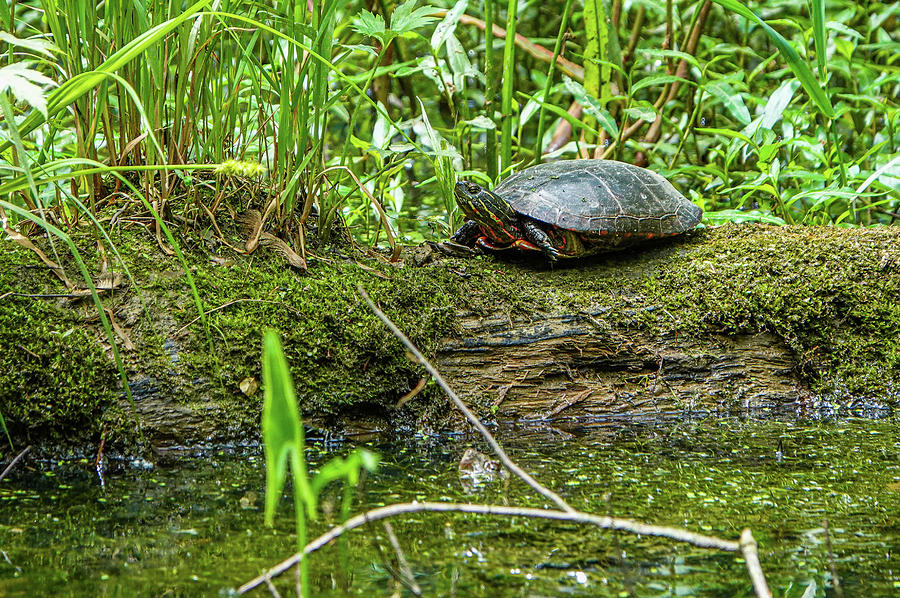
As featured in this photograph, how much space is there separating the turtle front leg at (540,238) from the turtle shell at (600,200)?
36 mm

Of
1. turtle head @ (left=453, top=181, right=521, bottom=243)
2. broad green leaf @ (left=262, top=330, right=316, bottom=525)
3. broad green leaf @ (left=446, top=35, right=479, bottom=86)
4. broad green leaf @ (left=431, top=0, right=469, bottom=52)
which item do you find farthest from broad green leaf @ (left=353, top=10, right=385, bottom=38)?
broad green leaf @ (left=262, top=330, right=316, bottom=525)

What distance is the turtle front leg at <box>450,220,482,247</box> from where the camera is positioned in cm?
285

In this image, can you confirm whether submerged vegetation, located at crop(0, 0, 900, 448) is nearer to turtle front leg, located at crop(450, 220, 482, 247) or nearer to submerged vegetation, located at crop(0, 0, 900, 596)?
submerged vegetation, located at crop(0, 0, 900, 596)

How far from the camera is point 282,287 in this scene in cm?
239

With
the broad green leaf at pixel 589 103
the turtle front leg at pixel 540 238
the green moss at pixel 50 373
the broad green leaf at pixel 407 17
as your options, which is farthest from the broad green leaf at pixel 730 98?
the green moss at pixel 50 373

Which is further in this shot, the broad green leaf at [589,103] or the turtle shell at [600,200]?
the broad green leaf at [589,103]

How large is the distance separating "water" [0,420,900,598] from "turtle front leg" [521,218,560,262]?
0.71 metres

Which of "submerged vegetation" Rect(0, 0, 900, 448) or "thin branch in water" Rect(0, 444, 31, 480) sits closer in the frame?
"thin branch in water" Rect(0, 444, 31, 480)

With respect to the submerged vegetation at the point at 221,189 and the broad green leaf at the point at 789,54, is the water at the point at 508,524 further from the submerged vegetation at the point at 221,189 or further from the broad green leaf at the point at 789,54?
the broad green leaf at the point at 789,54

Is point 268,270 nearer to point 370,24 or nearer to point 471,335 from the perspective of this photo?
point 471,335

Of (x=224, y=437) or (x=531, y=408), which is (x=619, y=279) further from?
(x=224, y=437)

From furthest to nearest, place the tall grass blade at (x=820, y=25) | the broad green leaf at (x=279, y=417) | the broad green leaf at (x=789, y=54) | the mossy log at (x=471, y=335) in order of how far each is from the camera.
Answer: the mossy log at (x=471, y=335)
the broad green leaf at (x=789, y=54)
the tall grass blade at (x=820, y=25)
the broad green leaf at (x=279, y=417)

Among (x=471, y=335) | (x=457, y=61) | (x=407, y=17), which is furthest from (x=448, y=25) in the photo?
(x=471, y=335)

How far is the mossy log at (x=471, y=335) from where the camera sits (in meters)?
2.12
